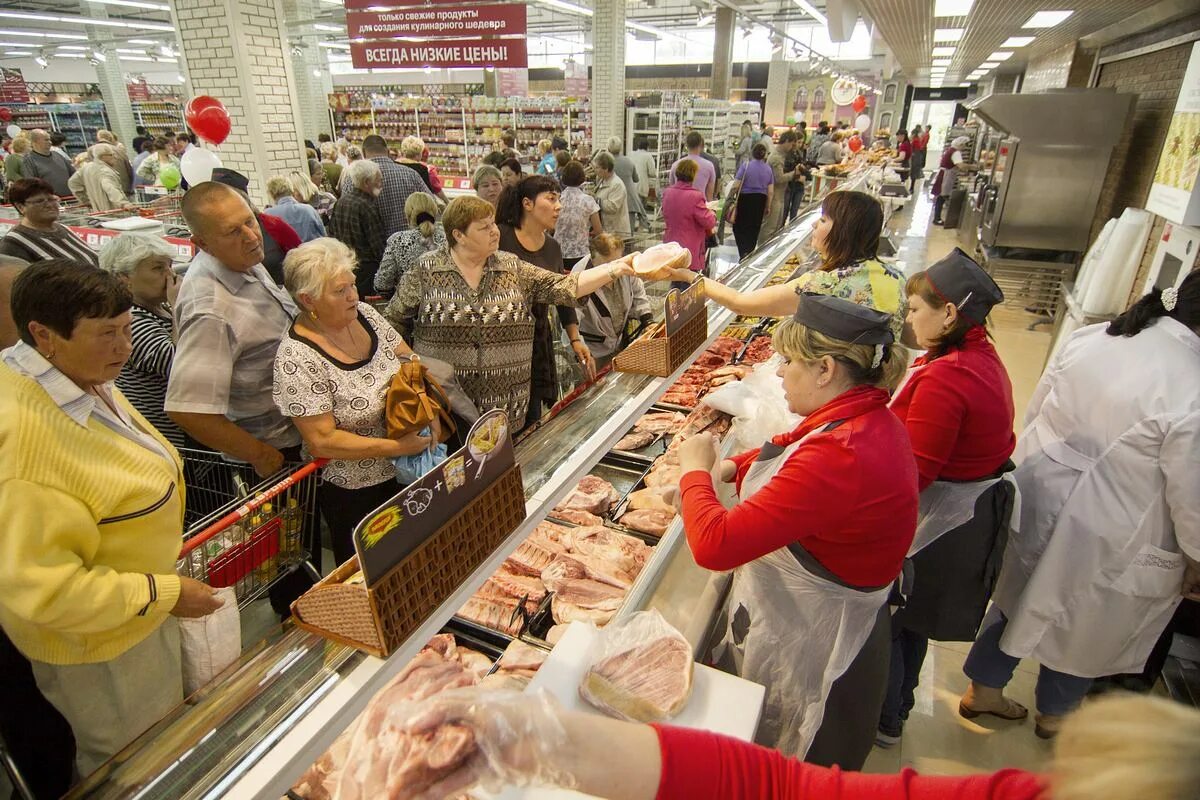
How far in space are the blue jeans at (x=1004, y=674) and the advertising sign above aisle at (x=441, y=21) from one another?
26.0 ft

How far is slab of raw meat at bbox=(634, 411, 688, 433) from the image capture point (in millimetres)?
3285

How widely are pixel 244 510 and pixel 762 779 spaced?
5.67 ft

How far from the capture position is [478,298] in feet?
9.80

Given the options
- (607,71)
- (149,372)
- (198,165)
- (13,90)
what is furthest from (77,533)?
(13,90)

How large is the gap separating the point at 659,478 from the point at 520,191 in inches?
77.5

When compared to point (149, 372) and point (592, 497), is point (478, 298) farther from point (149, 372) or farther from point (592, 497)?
point (149, 372)

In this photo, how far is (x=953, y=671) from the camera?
3.39 m

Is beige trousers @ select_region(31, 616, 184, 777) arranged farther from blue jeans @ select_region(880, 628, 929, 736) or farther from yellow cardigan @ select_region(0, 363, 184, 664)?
blue jeans @ select_region(880, 628, 929, 736)

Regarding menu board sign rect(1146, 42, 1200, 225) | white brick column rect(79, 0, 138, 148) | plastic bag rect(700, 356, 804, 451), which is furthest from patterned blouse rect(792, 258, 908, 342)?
white brick column rect(79, 0, 138, 148)

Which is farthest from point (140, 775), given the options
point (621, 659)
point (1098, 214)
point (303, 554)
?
point (1098, 214)

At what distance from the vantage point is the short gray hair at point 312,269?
Answer: 7.21 ft

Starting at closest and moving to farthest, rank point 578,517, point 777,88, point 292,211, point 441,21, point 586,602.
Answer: point 586,602, point 578,517, point 292,211, point 441,21, point 777,88

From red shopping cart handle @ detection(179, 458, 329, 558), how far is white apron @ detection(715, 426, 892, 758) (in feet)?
5.11

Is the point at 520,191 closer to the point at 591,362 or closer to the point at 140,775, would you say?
the point at 591,362
